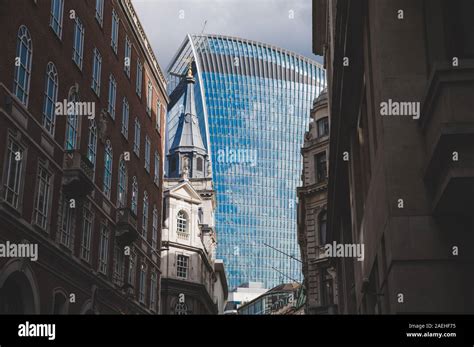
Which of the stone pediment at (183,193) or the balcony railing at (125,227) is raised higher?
the stone pediment at (183,193)

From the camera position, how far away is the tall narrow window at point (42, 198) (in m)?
29.6

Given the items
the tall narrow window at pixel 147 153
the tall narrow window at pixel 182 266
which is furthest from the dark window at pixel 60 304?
the tall narrow window at pixel 182 266

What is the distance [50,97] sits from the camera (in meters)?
31.3

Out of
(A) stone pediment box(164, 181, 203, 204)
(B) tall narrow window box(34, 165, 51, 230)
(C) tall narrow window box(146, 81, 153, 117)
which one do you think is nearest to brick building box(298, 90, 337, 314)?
(C) tall narrow window box(146, 81, 153, 117)

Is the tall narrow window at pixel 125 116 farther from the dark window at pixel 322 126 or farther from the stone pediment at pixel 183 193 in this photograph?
the stone pediment at pixel 183 193

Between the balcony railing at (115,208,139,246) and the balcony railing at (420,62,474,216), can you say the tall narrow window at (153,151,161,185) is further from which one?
the balcony railing at (420,62,474,216)

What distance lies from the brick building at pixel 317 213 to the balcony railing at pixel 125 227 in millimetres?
15380

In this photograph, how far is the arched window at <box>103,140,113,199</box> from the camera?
39.8 metres

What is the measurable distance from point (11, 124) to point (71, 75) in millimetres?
8194

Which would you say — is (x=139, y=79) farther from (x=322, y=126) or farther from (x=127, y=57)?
(x=322, y=126)

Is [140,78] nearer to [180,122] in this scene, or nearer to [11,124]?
[11,124]

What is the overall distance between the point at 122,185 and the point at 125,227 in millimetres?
2838

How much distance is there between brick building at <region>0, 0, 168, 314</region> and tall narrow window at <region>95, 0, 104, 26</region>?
5 cm
